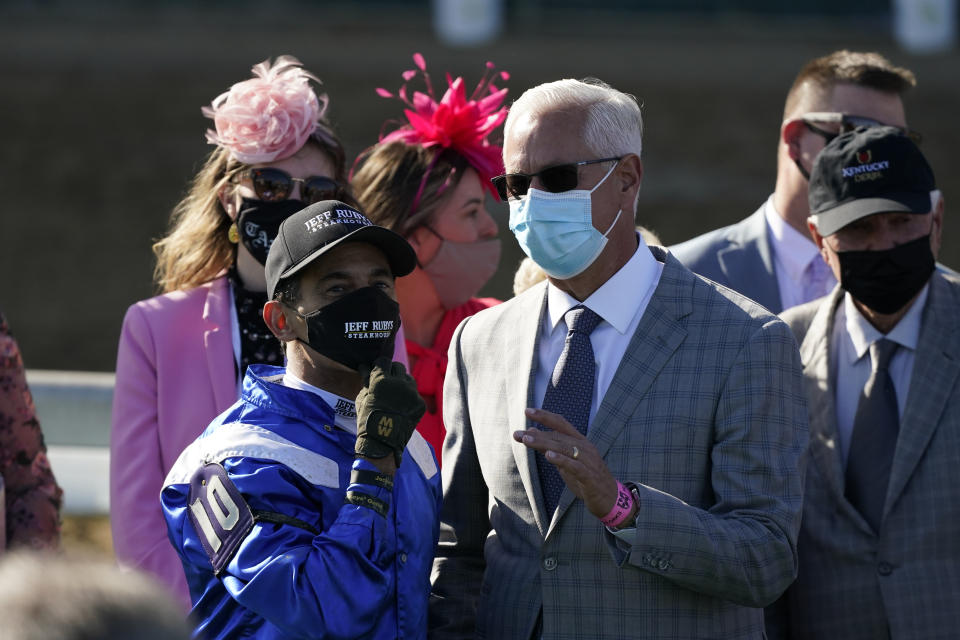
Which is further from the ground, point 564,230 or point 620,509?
point 564,230

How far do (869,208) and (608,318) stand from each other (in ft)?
2.77

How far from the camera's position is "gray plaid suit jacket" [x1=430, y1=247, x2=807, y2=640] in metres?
2.46

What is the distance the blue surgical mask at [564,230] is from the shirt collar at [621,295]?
0.23 ft

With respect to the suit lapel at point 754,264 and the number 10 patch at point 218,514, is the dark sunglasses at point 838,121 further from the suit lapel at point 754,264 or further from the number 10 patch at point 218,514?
the number 10 patch at point 218,514

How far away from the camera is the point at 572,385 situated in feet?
8.82

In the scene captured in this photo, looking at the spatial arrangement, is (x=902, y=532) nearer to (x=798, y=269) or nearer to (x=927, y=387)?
(x=927, y=387)

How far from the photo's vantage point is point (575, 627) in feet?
8.43

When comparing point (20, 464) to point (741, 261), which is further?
point (741, 261)

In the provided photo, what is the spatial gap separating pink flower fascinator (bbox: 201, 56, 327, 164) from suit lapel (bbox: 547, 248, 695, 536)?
1295 mm

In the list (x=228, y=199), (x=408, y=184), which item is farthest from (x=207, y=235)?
(x=408, y=184)

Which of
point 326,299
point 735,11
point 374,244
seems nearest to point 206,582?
point 326,299

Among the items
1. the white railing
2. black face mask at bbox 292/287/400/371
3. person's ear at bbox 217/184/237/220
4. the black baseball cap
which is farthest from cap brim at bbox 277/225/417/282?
the white railing

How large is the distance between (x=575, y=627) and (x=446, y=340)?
1612 millimetres

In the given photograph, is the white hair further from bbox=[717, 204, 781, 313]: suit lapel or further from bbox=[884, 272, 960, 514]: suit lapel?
bbox=[717, 204, 781, 313]: suit lapel
